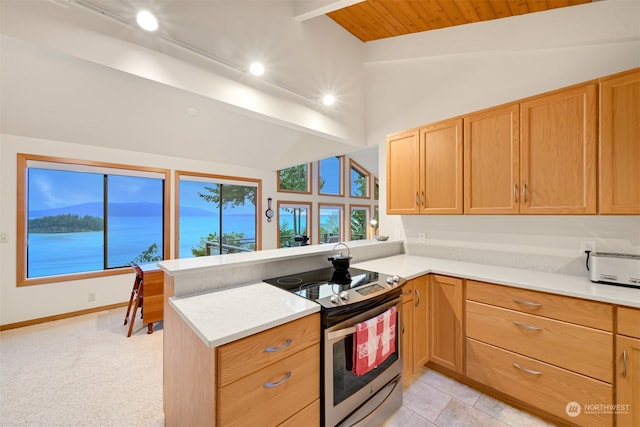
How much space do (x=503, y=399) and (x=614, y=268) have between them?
1.22 metres

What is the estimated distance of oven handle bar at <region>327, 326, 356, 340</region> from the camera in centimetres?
136

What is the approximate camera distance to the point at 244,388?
42.1 inches

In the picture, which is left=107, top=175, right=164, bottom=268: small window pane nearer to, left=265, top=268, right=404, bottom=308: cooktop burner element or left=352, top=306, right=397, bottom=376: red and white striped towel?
left=265, top=268, right=404, bottom=308: cooktop burner element

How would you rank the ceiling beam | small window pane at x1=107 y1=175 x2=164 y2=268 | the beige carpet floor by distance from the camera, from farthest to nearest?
small window pane at x1=107 y1=175 x2=164 y2=268 → the ceiling beam → the beige carpet floor

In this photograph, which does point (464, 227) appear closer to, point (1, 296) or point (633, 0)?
point (633, 0)

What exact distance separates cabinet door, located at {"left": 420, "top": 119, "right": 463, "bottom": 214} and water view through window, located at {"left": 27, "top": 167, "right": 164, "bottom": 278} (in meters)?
4.36

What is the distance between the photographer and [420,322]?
6.97ft

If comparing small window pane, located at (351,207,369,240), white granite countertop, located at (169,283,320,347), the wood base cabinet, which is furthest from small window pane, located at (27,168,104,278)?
small window pane, located at (351,207,369,240)

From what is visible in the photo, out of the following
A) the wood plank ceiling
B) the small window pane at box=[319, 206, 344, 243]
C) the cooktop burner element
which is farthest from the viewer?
the small window pane at box=[319, 206, 344, 243]

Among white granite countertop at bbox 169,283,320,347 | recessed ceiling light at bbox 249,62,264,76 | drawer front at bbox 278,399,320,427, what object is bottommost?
drawer front at bbox 278,399,320,427

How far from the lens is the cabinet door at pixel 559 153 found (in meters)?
1.72

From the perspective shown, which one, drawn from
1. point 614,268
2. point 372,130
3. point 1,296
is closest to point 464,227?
point 614,268
